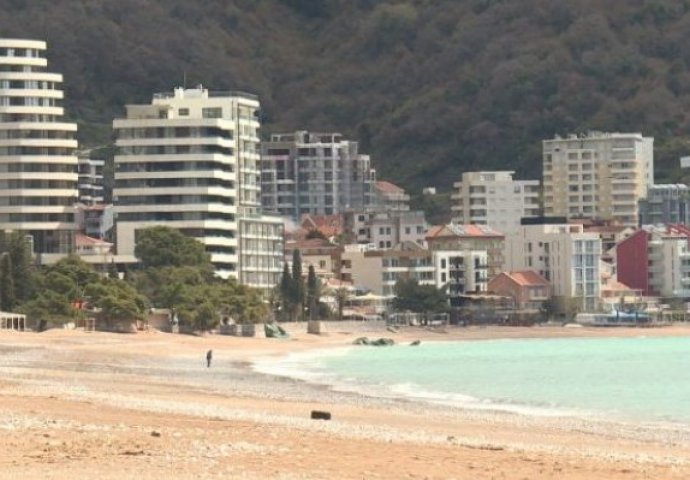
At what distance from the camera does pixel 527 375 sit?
80.8 meters

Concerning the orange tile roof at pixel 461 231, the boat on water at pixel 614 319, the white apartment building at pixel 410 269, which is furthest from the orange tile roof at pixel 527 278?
the orange tile roof at pixel 461 231

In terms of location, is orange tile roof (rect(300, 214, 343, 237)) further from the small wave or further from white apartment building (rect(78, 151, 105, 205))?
the small wave

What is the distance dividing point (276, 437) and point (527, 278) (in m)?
134

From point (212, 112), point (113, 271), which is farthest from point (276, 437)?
point (212, 112)

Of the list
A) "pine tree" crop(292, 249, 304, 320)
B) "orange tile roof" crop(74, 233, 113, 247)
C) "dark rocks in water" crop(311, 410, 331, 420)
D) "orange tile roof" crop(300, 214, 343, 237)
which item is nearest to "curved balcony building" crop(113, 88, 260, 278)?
"orange tile roof" crop(74, 233, 113, 247)

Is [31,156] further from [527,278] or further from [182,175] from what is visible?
[527,278]

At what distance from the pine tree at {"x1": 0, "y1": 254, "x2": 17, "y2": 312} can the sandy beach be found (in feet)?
131

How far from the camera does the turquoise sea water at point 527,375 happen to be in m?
59.2

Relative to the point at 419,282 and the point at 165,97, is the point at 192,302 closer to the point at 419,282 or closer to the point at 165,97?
the point at 165,97

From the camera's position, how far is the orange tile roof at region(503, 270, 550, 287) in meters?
168

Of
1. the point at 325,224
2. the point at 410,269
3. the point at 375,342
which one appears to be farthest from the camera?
the point at 325,224

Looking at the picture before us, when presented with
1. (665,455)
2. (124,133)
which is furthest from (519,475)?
(124,133)

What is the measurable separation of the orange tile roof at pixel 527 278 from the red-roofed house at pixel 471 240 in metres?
3.71

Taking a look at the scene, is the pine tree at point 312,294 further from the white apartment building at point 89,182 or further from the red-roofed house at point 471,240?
the white apartment building at point 89,182
